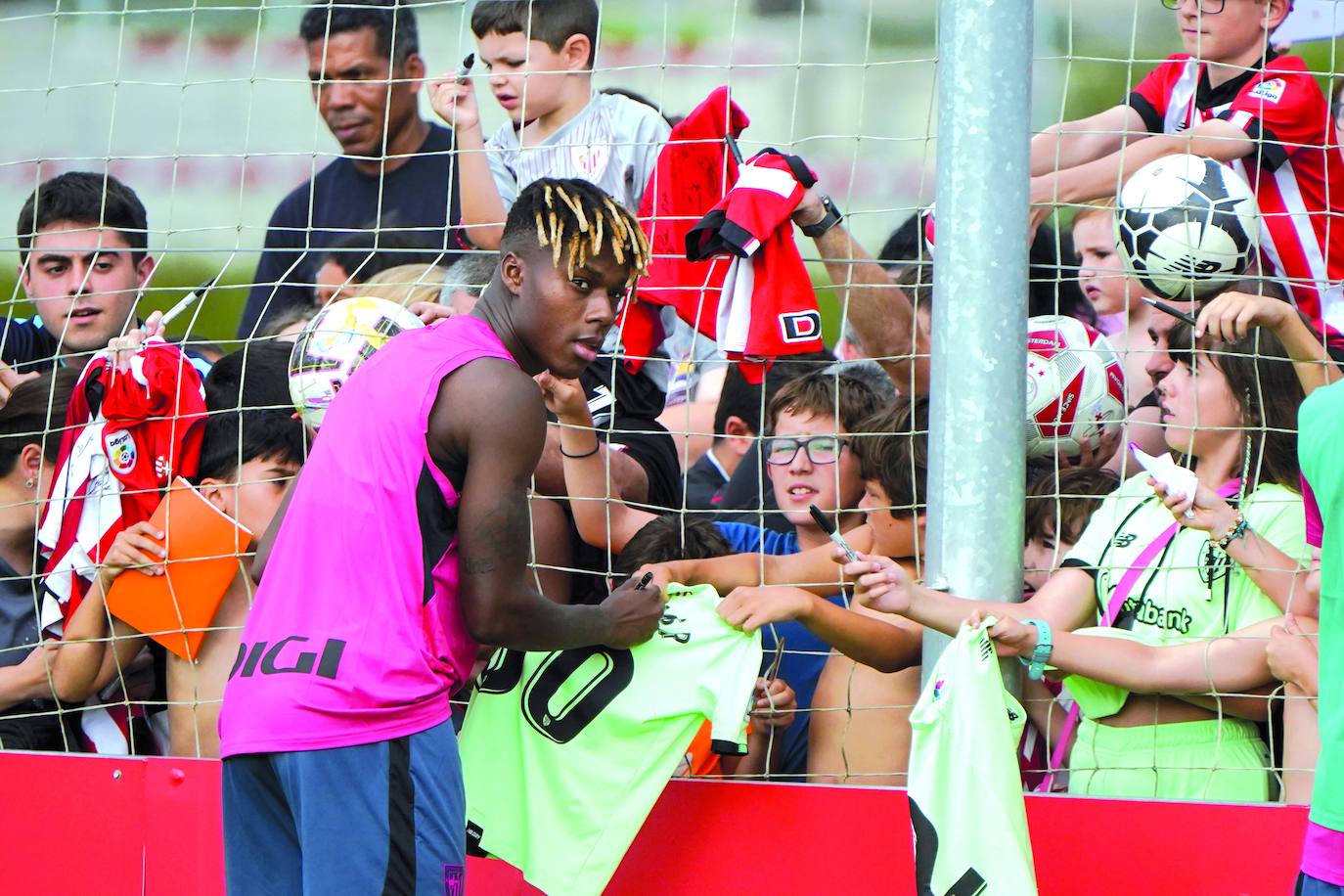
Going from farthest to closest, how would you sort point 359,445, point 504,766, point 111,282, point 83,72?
point 83,72 → point 111,282 → point 504,766 → point 359,445

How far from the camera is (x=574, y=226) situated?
108 inches

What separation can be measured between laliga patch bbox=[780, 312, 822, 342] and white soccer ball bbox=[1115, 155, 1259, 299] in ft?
2.68

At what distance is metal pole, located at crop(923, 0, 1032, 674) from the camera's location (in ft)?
10.2

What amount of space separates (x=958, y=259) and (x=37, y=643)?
8.87ft

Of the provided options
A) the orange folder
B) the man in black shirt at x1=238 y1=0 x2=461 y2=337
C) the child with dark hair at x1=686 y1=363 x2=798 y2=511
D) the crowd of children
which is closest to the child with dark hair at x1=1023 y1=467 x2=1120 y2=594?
the crowd of children

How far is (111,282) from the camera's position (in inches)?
211

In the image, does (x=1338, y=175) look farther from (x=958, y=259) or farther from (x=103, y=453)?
(x=103, y=453)

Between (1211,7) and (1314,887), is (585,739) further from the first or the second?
(1211,7)

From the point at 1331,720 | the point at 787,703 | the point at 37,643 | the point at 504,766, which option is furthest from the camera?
the point at 37,643

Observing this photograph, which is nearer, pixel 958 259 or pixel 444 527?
pixel 444 527

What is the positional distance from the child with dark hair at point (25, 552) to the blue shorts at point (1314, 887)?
3112mm

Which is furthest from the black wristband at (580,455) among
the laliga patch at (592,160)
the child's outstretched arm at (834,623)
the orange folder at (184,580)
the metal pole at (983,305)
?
the laliga patch at (592,160)

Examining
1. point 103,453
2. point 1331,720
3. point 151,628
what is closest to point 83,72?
point 103,453

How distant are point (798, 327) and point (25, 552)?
2666mm
